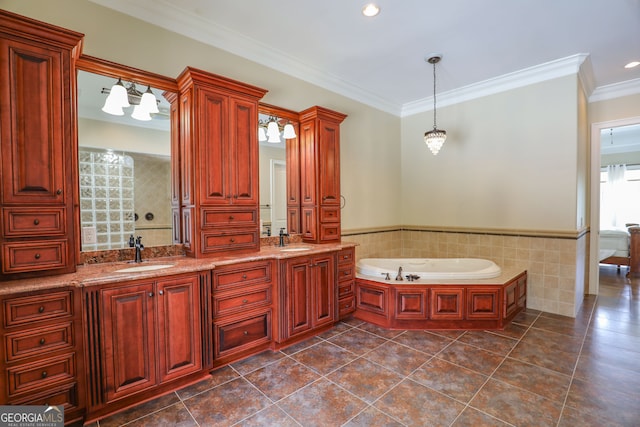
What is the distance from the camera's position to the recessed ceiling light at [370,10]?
7.99 ft

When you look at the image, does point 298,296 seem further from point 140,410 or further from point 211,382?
point 140,410

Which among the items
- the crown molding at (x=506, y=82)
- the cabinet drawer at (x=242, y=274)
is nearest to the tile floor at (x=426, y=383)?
the cabinet drawer at (x=242, y=274)

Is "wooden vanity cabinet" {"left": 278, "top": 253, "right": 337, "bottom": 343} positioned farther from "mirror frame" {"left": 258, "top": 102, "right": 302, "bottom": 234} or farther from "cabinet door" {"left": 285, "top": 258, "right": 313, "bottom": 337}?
"mirror frame" {"left": 258, "top": 102, "right": 302, "bottom": 234}

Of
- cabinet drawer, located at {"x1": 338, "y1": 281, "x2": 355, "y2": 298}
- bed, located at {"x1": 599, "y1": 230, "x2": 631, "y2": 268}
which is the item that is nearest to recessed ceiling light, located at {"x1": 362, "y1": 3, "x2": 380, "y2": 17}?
cabinet drawer, located at {"x1": 338, "y1": 281, "x2": 355, "y2": 298}

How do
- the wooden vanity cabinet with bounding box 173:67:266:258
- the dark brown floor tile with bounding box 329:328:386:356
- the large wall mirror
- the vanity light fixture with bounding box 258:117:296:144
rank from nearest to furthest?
the large wall mirror → the wooden vanity cabinet with bounding box 173:67:266:258 → the dark brown floor tile with bounding box 329:328:386:356 → the vanity light fixture with bounding box 258:117:296:144

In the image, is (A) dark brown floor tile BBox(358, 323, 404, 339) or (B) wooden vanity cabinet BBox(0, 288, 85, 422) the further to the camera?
(A) dark brown floor tile BBox(358, 323, 404, 339)

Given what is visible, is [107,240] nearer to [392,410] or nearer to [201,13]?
[201,13]

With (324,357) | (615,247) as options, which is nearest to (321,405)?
(324,357)

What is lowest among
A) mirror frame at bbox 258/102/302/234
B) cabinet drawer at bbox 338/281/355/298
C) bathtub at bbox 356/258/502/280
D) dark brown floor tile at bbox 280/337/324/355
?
dark brown floor tile at bbox 280/337/324/355

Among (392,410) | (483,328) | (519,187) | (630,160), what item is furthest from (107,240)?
(630,160)

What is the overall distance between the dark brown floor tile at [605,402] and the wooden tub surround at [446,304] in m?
0.96

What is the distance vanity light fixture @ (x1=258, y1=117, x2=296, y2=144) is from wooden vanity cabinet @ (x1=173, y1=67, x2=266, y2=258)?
0.47 metres

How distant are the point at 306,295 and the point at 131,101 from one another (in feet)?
7.21

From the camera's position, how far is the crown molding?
10.9 feet
